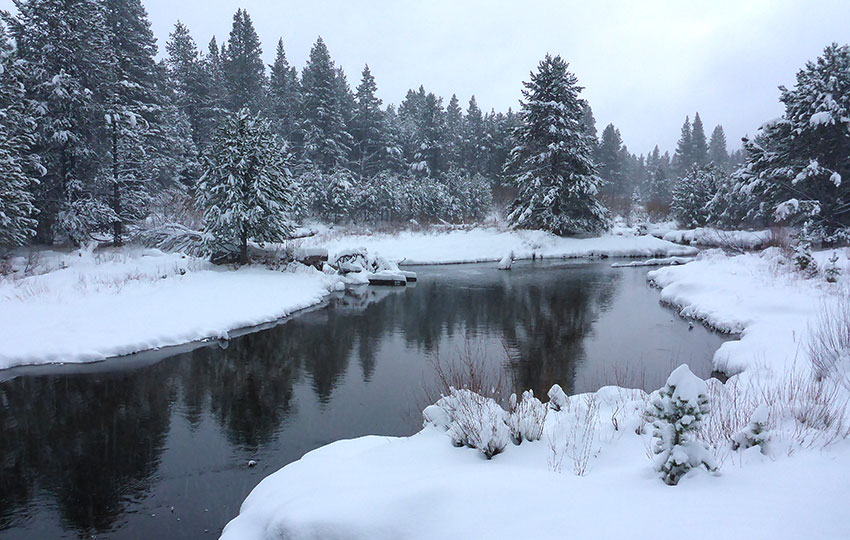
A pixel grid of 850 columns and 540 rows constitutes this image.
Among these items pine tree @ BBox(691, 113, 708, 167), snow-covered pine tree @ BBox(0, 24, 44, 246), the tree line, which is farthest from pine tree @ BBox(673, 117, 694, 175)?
snow-covered pine tree @ BBox(0, 24, 44, 246)

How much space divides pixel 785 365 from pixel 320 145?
45792 mm

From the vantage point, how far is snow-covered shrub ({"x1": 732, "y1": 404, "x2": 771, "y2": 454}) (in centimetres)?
409

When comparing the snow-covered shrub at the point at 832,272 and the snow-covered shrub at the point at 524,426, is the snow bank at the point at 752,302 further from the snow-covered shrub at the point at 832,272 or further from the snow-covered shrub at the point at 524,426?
the snow-covered shrub at the point at 524,426

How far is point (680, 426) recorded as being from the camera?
3.94 m

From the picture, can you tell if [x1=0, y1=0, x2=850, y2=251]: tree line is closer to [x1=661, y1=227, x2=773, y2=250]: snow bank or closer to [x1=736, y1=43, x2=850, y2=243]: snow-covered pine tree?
[x1=736, y1=43, x2=850, y2=243]: snow-covered pine tree

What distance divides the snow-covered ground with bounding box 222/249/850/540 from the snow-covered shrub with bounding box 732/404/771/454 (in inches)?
2.1

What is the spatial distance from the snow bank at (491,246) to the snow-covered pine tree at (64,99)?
13532 mm

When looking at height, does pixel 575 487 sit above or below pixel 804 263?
below

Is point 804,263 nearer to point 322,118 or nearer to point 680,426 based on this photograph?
point 680,426

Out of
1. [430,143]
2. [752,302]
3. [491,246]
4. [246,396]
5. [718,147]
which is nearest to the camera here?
[246,396]

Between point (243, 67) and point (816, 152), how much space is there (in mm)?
49795

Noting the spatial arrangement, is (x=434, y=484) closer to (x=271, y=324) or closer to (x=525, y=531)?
(x=525, y=531)

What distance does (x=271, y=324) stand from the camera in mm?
15273

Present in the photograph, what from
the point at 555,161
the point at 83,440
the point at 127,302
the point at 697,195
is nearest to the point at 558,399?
the point at 83,440
